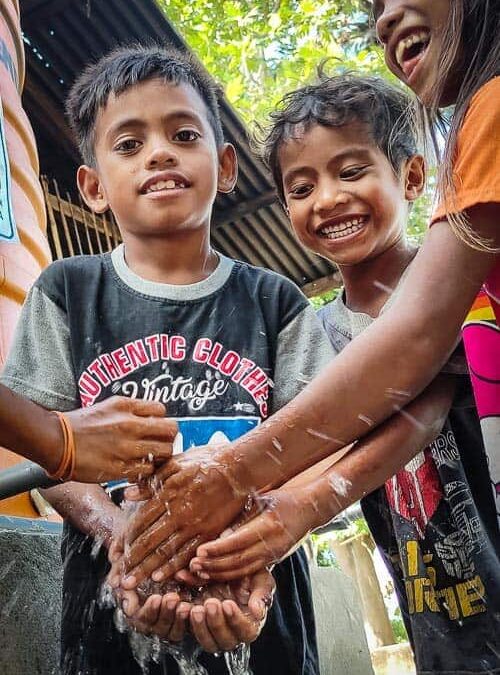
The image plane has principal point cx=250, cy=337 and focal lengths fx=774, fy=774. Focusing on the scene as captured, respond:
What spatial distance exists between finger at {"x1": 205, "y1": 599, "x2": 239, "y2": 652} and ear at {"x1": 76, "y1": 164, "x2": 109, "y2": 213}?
1.21 meters

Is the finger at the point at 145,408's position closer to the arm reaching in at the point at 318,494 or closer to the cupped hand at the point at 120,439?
the cupped hand at the point at 120,439

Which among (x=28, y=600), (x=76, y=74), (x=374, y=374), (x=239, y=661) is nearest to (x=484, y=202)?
(x=374, y=374)

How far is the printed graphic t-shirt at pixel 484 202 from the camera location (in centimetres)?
141

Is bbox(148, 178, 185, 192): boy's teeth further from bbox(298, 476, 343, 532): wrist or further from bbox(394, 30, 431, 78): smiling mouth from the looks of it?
bbox(298, 476, 343, 532): wrist

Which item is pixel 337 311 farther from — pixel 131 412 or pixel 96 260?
pixel 131 412

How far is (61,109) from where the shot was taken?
14.3 feet

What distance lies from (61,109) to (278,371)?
2977 millimetres

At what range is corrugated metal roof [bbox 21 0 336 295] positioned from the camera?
13.0 feet

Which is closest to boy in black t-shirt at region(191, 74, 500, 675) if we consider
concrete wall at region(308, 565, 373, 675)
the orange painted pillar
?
the orange painted pillar

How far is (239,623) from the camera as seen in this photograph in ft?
5.09

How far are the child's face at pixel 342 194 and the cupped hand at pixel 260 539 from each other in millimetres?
990

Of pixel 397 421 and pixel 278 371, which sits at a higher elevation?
pixel 278 371

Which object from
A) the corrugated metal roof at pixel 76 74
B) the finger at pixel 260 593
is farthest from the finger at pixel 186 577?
the corrugated metal roof at pixel 76 74

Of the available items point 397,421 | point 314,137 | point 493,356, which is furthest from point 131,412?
point 314,137
